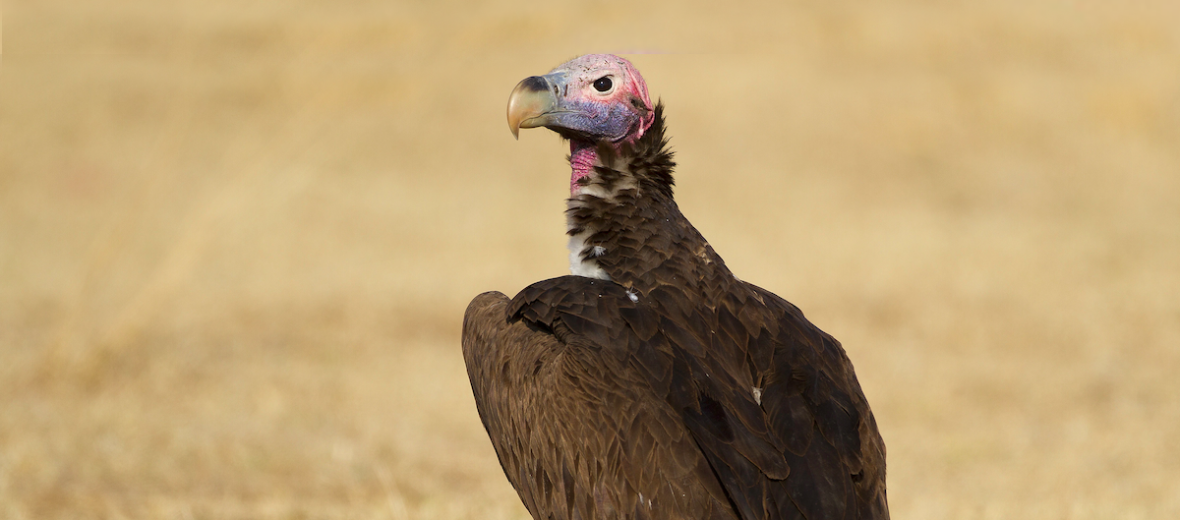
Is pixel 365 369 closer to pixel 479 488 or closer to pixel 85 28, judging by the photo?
pixel 479 488

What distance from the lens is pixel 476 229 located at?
1238 cm

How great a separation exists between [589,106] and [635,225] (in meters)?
0.40

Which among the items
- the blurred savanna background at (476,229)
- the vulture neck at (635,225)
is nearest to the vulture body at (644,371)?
the vulture neck at (635,225)

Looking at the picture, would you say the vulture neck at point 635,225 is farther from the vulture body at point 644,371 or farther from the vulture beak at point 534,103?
the vulture beak at point 534,103

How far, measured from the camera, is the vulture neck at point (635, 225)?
339 cm

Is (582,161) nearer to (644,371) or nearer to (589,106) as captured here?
(589,106)

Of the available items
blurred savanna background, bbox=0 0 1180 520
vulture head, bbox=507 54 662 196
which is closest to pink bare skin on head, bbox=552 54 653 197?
vulture head, bbox=507 54 662 196

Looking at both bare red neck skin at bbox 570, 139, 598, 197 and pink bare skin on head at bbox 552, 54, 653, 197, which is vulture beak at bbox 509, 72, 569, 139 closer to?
pink bare skin on head at bbox 552, 54, 653, 197

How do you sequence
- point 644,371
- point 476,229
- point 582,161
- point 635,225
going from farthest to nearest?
1. point 476,229
2. point 582,161
3. point 635,225
4. point 644,371

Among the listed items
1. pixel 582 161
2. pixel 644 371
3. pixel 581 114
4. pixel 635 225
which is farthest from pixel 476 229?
pixel 644 371

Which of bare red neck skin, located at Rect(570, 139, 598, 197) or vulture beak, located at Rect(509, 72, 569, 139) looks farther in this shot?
bare red neck skin, located at Rect(570, 139, 598, 197)

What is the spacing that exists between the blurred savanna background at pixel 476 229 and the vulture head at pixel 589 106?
298 millimetres

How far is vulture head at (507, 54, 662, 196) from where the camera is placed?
354 centimetres

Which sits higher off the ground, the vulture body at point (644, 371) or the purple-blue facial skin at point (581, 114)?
the purple-blue facial skin at point (581, 114)
